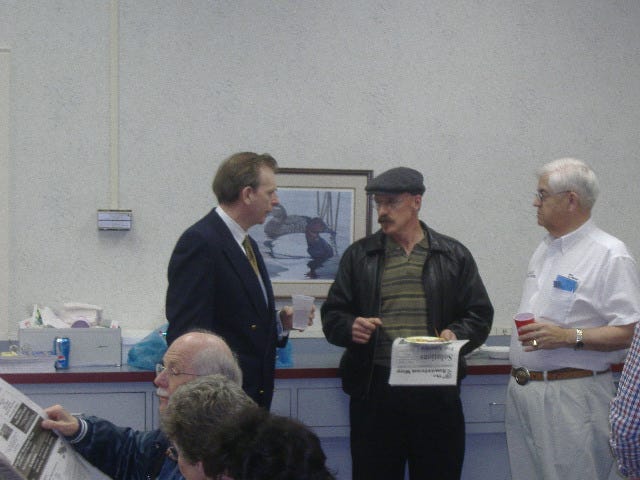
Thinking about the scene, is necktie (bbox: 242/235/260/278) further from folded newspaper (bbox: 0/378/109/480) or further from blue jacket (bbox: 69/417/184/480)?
folded newspaper (bbox: 0/378/109/480)

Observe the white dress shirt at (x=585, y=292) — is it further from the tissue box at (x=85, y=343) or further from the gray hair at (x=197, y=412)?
the tissue box at (x=85, y=343)

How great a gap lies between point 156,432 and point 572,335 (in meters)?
1.58

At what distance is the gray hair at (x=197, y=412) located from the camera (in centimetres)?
168

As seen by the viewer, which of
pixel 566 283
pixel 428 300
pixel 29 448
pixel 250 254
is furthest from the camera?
pixel 428 300

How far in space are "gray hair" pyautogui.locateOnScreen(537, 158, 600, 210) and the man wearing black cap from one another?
505 mm

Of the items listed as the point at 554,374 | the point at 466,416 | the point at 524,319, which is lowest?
the point at 466,416

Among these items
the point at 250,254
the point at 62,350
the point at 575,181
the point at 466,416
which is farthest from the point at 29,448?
the point at 466,416

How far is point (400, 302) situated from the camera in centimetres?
326

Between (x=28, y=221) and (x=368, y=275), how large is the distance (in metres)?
1.80

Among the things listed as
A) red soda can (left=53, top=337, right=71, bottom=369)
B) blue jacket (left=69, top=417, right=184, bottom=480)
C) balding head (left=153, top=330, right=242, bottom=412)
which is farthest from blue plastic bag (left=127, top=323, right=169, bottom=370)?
balding head (left=153, top=330, right=242, bottom=412)

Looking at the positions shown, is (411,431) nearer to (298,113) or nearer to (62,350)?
(62,350)

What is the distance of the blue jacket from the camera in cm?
208

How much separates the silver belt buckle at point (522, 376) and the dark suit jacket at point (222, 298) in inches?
38.1

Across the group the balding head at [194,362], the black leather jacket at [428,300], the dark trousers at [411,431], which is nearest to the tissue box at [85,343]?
the black leather jacket at [428,300]
